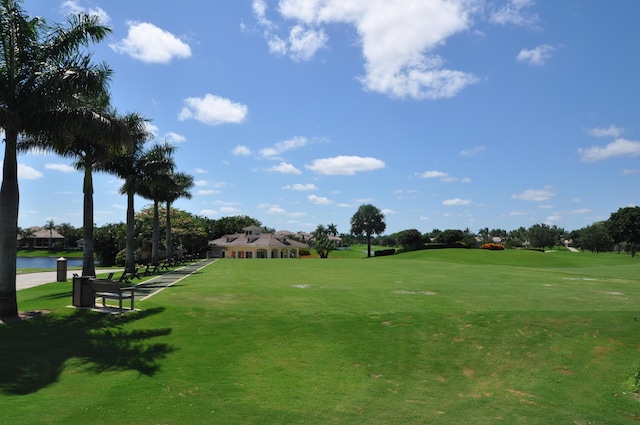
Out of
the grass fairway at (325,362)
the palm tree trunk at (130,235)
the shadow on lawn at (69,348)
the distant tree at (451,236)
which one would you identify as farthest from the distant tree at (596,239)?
the shadow on lawn at (69,348)

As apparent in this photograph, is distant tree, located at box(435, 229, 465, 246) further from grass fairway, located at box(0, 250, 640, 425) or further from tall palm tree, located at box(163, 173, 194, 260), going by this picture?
grass fairway, located at box(0, 250, 640, 425)

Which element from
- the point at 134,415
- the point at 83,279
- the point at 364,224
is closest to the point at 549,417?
the point at 134,415

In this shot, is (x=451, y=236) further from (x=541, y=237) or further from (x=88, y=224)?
(x=88, y=224)

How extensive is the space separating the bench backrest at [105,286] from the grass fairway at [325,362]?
3.27 ft

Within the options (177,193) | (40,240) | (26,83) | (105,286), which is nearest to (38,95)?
Answer: (26,83)

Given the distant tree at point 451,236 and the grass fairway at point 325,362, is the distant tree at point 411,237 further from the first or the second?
the grass fairway at point 325,362

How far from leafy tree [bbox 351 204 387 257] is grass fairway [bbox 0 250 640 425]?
89594 mm

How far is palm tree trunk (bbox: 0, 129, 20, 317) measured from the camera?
13305 millimetres

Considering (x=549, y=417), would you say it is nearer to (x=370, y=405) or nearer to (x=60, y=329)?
(x=370, y=405)

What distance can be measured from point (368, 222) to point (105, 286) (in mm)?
94520

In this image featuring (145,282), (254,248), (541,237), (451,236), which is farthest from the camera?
(541,237)

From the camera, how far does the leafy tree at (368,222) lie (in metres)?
106

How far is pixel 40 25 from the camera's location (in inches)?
568

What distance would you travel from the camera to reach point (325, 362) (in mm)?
10461
